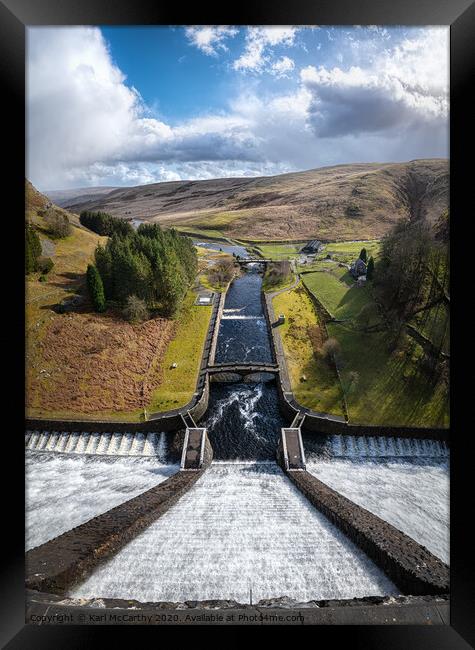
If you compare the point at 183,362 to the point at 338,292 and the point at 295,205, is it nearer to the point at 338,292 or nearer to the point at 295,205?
the point at 338,292

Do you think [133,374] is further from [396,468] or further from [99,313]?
[396,468]

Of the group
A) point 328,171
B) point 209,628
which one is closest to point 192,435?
point 209,628

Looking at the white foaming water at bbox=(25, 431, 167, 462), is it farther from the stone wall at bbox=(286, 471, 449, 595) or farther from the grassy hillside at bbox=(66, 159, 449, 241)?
the grassy hillside at bbox=(66, 159, 449, 241)

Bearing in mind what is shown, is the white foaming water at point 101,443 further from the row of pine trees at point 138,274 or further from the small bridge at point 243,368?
the row of pine trees at point 138,274

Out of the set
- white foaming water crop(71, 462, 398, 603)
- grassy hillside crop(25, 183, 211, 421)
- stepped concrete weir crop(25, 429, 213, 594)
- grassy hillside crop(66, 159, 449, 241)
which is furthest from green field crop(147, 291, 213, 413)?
grassy hillside crop(66, 159, 449, 241)

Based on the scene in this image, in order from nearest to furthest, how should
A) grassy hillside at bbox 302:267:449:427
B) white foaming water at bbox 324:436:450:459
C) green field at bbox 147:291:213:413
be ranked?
white foaming water at bbox 324:436:450:459
grassy hillside at bbox 302:267:449:427
green field at bbox 147:291:213:413

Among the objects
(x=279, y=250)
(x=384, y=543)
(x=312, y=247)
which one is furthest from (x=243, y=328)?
(x=384, y=543)
